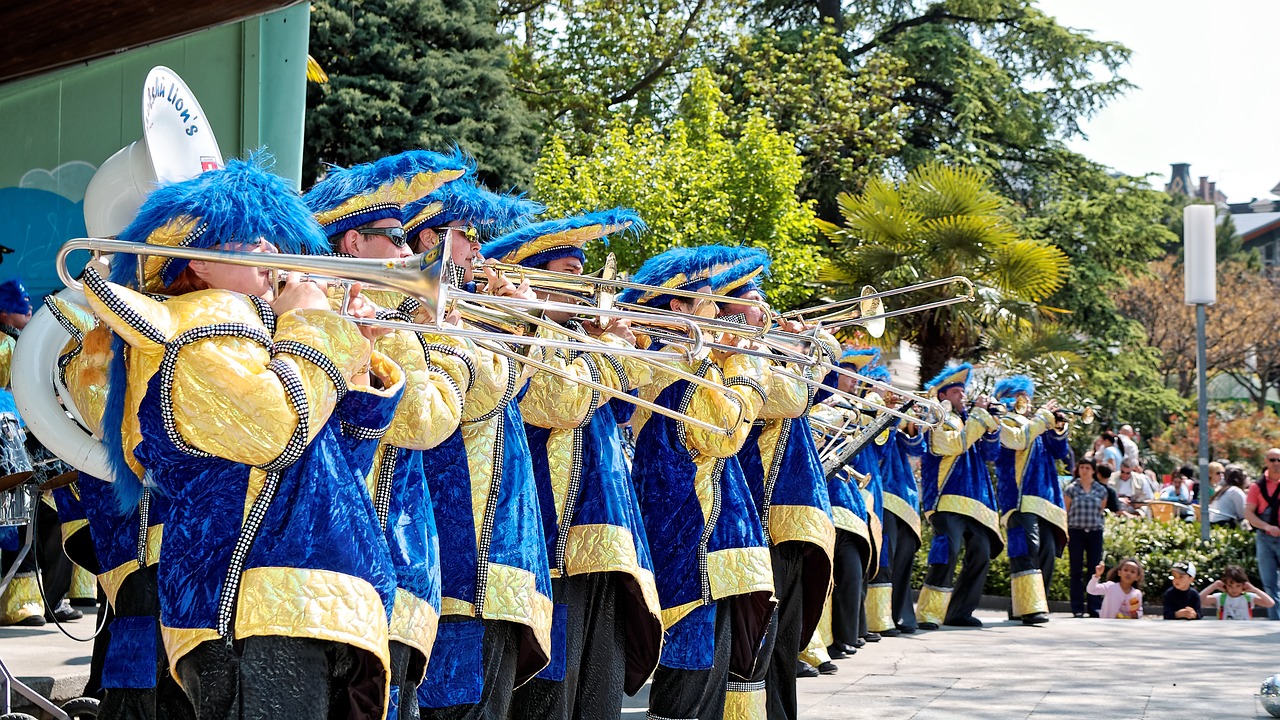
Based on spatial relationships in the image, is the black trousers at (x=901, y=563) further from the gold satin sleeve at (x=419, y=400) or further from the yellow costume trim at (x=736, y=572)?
the gold satin sleeve at (x=419, y=400)

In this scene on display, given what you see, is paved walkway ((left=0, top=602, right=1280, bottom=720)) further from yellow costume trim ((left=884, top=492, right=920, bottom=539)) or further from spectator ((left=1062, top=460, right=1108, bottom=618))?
spectator ((left=1062, top=460, right=1108, bottom=618))

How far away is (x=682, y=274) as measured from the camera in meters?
5.56

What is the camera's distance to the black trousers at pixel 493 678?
4055mm

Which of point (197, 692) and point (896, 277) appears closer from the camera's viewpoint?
point (197, 692)

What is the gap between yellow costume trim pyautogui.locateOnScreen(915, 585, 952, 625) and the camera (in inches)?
449

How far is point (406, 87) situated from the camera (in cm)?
1602

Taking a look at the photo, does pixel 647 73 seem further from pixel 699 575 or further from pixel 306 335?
pixel 306 335

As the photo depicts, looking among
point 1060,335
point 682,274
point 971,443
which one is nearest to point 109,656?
point 682,274

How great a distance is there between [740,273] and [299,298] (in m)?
2.74

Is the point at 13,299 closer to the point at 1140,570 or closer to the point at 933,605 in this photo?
the point at 933,605

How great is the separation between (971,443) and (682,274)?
612cm

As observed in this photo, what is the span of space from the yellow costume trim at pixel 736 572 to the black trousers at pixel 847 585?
8.85ft

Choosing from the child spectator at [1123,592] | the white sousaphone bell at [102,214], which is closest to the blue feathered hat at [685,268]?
the white sousaphone bell at [102,214]

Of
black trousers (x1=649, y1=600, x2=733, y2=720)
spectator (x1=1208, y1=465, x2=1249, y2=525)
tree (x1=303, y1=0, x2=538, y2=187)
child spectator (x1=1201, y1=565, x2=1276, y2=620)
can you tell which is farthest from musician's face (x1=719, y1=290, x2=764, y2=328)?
spectator (x1=1208, y1=465, x2=1249, y2=525)
